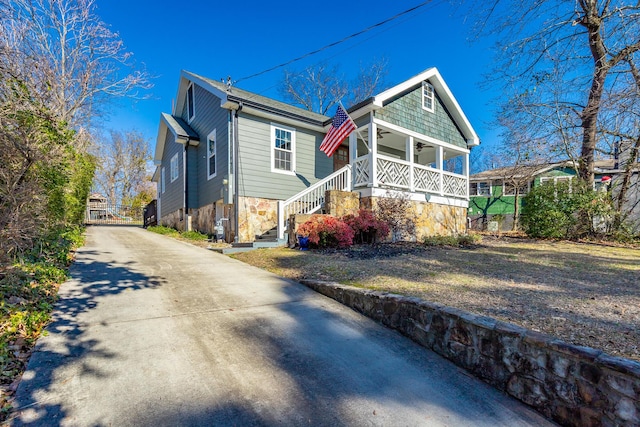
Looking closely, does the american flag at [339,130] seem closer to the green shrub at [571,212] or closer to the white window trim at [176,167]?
the white window trim at [176,167]

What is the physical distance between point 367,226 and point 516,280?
3.95 m

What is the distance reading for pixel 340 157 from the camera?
41.9 ft

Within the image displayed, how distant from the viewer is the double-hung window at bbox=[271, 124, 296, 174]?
1051cm

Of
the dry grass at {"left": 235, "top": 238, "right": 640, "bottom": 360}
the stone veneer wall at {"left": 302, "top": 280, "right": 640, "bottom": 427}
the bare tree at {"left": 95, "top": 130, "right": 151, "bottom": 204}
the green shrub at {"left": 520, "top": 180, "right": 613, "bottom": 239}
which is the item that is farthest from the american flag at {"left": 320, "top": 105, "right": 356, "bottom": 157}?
Answer: the bare tree at {"left": 95, "top": 130, "right": 151, "bottom": 204}

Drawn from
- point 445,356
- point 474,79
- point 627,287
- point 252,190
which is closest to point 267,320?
point 445,356

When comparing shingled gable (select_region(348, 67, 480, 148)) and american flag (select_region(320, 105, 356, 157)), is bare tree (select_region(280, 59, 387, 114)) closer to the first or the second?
shingled gable (select_region(348, 67, 480, 148))

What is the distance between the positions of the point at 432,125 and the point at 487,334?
10909 mm

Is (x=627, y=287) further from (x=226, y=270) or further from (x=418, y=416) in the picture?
(x=226, y=270)

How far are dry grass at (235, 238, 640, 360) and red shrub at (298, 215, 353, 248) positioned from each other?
1.15 feet

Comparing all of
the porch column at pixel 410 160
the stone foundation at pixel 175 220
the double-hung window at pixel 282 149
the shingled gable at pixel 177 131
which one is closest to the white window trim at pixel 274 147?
the double-hung window at pixel 282 149

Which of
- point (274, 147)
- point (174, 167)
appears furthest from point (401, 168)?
point (174, 167)

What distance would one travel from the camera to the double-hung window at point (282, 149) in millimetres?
10508

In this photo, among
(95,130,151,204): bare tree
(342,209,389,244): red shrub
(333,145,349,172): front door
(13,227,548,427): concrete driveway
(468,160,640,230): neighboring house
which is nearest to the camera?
(13,227,548,427): concrete driveway

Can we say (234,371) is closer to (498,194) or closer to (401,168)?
(401,168)
